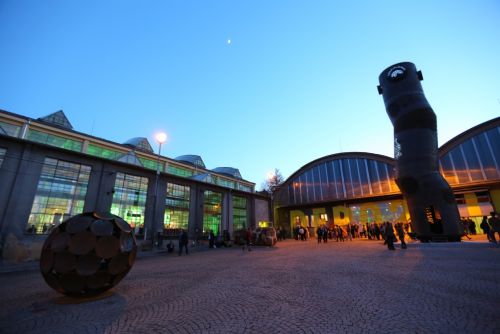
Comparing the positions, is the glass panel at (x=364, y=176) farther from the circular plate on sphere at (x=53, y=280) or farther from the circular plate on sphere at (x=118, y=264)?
the circular plate on sphere at (x=53, y=280)

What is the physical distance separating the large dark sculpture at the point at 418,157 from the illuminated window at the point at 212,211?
881 inches

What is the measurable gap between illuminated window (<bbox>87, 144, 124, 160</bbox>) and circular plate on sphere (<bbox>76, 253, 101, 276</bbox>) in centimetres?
2902

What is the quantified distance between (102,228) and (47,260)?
1.24 metres

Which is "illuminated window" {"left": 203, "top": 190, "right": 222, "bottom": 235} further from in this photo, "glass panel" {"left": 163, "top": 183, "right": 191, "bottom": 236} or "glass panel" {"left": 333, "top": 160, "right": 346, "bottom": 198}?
"glass panel" {"left": 333, "top": 160, "right": 346, "bottom": 198}

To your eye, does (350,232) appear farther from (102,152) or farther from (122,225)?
(102,152)

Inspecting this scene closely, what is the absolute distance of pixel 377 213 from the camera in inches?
1293

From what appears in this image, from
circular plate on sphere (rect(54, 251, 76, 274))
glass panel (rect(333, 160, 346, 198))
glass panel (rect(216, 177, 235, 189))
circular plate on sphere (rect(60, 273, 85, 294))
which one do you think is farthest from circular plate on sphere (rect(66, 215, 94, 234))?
glass panel (rect(216, 177, 235, 189))

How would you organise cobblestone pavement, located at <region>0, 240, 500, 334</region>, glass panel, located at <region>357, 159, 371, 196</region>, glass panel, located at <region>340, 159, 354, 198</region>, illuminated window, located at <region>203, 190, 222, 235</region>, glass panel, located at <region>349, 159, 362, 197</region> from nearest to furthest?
cobblestone pavement, located at <region>0, 240, 500, 334</region>
illuminated window, located at <region>203, 190, 222, 235</region>
glass panel, located at <region>357, 159, 371, 196</region>
glass panel, located at <region>349, 159, 362, 197</region>
glass panel, located at <region>340, 159, 354, 198</region>

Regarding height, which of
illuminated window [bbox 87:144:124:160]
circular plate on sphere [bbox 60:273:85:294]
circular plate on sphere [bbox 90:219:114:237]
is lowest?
circular plate on sphere [bbox 60:273:85:294]

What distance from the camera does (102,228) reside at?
5.43m

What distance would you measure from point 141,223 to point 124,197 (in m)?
3.13

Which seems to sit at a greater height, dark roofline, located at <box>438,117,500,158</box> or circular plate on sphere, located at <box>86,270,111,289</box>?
dark roofline, located at <box>438,117,500,158</box>

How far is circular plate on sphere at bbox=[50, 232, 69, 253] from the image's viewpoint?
16.5 feet

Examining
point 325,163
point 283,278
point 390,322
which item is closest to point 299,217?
point 325,163
